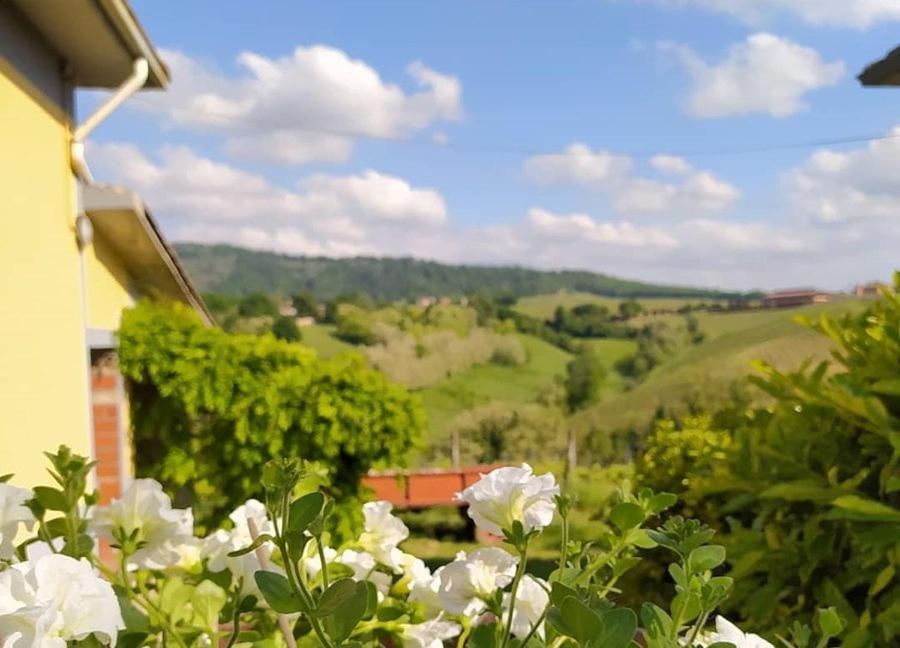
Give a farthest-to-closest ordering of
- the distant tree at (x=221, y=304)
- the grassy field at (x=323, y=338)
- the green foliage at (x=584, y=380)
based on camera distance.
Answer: the grassy field at (x=323, y=338) < the distant tree at (x=221, y=304) < the green foliage at (x=584, y=380)

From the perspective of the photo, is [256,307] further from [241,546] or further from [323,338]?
[241,546]

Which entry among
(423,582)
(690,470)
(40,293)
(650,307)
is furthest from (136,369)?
(650,307)

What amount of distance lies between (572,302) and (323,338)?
19723 millimetres

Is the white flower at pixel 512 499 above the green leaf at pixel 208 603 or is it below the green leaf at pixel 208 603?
above

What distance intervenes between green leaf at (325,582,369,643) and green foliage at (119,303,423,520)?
502cm

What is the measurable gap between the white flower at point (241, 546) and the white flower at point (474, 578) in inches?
9.2

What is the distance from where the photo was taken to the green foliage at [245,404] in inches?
218

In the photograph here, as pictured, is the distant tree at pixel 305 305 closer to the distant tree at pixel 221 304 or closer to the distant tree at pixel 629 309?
the distant tree at pixel 221 304

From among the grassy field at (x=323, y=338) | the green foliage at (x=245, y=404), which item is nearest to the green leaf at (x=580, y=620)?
the green foliage at (x=245, y=404)

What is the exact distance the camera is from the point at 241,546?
1.01 meters

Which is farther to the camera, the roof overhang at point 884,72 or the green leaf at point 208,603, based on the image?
the roof overhang at point 884,72

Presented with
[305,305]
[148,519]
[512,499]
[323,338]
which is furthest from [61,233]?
[305,305]

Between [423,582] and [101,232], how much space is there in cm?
464

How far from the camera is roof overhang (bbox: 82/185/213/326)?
461 cm
